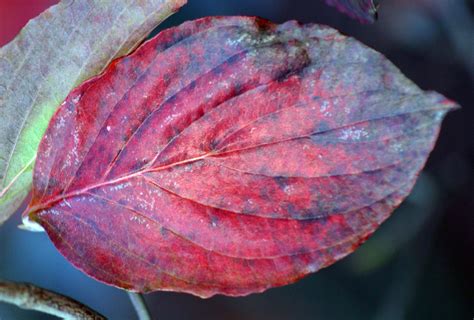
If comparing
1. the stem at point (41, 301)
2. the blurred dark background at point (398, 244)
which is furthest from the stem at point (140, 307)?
the blurred dark background at point (398, 244)

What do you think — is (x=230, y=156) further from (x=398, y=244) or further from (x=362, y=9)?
(x=398, y=244)

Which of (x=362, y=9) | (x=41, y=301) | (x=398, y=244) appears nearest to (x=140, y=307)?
(x=41, y=301)

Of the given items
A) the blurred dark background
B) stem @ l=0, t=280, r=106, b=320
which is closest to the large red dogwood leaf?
stem @ l=0, t=280, r=106, b=320

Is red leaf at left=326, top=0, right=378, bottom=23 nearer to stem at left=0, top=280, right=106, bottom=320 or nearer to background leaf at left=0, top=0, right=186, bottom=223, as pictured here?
background leaf at left=0, top=0, right=186, bottom=223

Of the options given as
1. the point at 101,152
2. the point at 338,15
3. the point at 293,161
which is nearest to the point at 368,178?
the point at 293,161

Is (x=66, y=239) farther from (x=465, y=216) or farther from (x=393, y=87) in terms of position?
(x=465, y=216)

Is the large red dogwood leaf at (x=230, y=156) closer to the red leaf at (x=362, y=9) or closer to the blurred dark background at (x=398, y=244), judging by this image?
the red leaf at (x=362, y=9)
